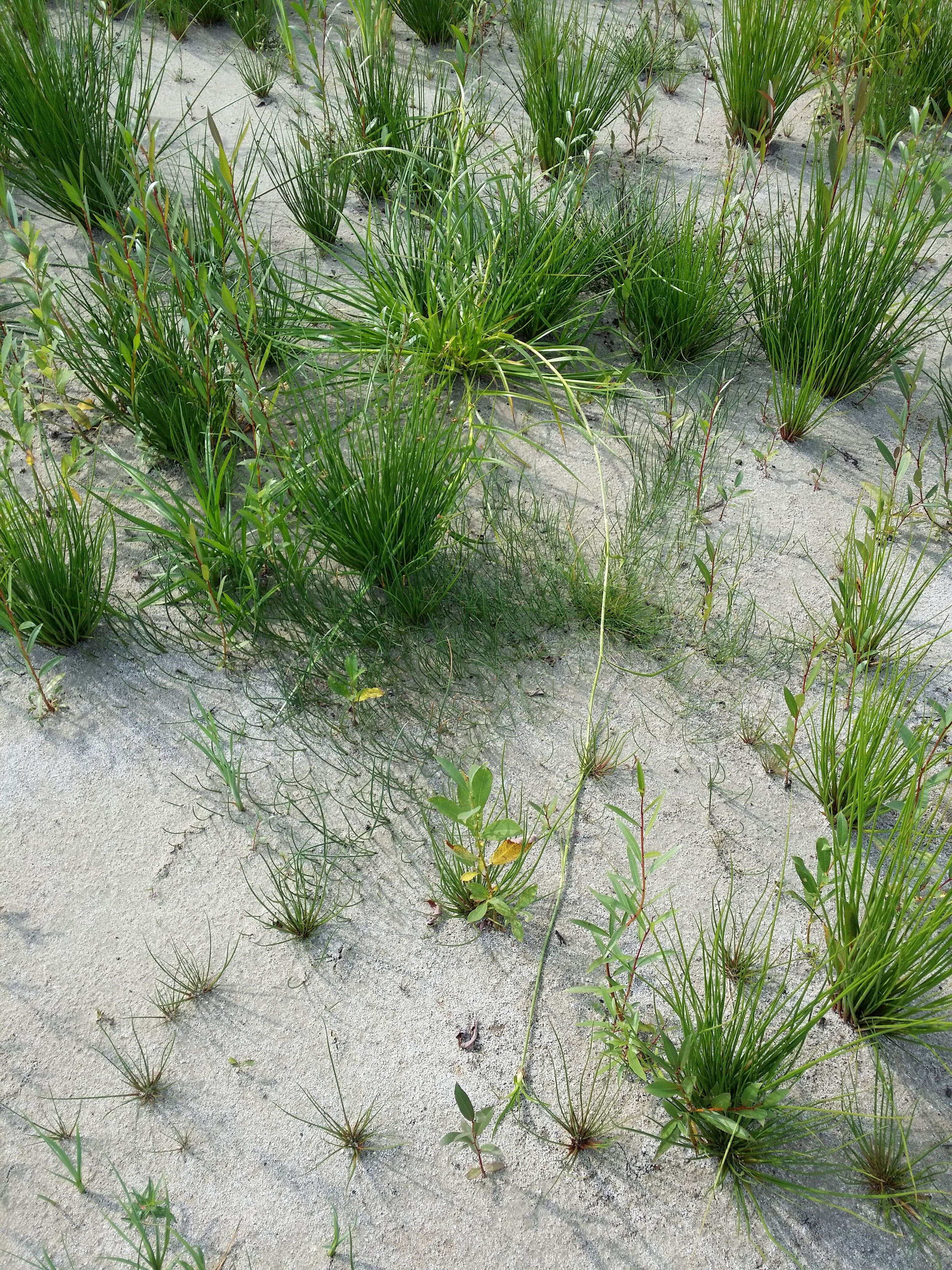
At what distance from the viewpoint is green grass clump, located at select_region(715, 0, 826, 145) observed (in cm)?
330

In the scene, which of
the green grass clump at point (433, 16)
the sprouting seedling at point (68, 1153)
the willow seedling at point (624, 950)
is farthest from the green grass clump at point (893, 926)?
the green grass clump at point (433, 16)

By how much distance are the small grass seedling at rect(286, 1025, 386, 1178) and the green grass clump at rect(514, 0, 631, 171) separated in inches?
106

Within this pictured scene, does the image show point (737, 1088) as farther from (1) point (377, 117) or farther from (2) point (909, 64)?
(2) point (909, 64)

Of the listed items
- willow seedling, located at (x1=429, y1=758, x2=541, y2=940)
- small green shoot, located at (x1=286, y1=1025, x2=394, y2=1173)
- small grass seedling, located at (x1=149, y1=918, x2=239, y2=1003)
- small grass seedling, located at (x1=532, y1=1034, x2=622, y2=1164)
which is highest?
willow seedling, located at (x1=429, y1=758, x2=541, y2=940)

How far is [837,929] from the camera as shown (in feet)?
5.42

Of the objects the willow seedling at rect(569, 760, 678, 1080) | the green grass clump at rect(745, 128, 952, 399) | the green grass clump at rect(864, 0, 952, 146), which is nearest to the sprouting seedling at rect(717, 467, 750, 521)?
the green grass clump at rect(745, 128, 952, 399)

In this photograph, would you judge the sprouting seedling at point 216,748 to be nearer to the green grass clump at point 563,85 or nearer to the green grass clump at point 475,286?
the green grass clump at point 475,286

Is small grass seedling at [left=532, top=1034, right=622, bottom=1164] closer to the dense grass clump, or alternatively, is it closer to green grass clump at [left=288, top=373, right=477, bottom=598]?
green grass clump at [left=288, top=373, right=477, bottom=598]

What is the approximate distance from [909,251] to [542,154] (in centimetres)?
131

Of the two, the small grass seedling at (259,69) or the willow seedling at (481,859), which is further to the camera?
the small grass seedling at (259,69)

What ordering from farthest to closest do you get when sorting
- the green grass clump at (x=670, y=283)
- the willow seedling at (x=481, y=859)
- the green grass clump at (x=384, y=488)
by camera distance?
the green grass clump at (x=670, y=283) → the green grass clump at (x=384, y=488) → the willow seedling at (x=481, y=859)

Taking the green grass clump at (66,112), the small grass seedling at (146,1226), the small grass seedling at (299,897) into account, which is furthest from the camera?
the green grass clump at (66,112)

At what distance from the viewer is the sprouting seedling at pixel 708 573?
2.15 metres

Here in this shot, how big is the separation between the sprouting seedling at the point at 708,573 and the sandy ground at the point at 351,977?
0.08 meters
